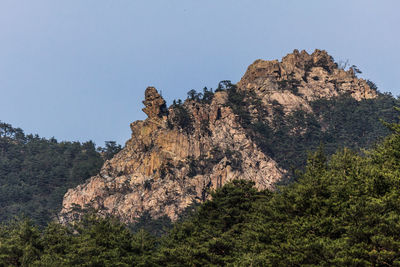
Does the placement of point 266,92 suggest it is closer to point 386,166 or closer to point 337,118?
point 337,118

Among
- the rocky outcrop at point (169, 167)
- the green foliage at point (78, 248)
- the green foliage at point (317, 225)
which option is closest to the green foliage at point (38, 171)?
the rocky outcrop at point (169, 167)

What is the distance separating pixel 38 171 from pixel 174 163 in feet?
175

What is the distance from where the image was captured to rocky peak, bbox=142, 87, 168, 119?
353 feet

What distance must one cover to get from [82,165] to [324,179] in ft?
333

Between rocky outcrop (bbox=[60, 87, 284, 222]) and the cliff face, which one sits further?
the cliff face

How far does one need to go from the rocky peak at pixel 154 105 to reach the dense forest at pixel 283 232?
191 ft

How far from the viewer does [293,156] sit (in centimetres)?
10838

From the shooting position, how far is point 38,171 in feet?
442

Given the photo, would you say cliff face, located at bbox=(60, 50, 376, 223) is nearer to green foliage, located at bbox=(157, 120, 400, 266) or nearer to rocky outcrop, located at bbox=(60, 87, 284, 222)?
rocky outcrop, located at bbox=(60, 87, 284, 222)

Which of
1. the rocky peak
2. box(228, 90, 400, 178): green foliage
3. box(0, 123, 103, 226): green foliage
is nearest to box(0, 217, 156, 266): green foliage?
box(0, 123, 103, 226): green foliage

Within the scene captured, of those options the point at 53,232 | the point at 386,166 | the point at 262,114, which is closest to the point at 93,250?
the point at 53,232

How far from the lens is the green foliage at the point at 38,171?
112688mm

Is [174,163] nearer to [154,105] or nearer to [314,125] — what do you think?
[154,105]

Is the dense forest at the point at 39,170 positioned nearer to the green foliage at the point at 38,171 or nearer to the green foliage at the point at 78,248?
the green foliage at the point at 38,171
